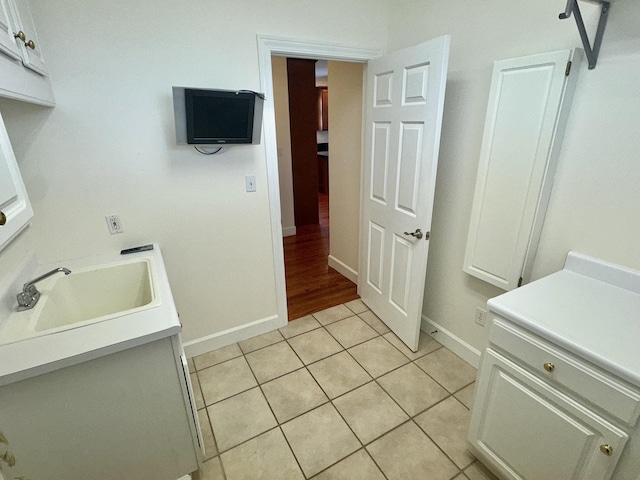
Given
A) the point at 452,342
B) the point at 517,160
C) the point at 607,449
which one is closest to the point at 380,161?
the point at 517,160

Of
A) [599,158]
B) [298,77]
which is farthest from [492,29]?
[298,77]

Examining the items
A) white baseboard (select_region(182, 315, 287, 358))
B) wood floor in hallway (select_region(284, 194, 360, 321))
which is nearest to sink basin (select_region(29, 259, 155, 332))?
white baseboard (select_region(182, 315, 287, 358))

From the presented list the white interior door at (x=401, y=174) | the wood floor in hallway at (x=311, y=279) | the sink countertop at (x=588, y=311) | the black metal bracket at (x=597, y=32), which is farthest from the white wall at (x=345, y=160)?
the sink countertop at (x=588, y=311)

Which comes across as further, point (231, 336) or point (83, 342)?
point (231, 336)

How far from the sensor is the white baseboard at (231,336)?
217cm

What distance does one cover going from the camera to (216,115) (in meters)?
1.64

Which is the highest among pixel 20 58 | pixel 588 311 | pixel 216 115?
pixel 20 58

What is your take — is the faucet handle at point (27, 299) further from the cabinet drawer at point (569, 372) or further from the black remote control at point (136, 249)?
the cabinet drawer at point (569, 372)

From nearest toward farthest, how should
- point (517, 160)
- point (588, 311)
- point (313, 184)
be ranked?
point (588, 311) < point (517, 160) < point (313, 184)

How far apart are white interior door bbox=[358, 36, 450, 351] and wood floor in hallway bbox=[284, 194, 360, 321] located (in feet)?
1.56

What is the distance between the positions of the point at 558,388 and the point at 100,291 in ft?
6.63

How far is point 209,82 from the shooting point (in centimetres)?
173

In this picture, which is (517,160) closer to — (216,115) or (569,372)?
(569,372)

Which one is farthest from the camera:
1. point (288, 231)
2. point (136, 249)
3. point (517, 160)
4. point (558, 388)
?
point (288, 231)
